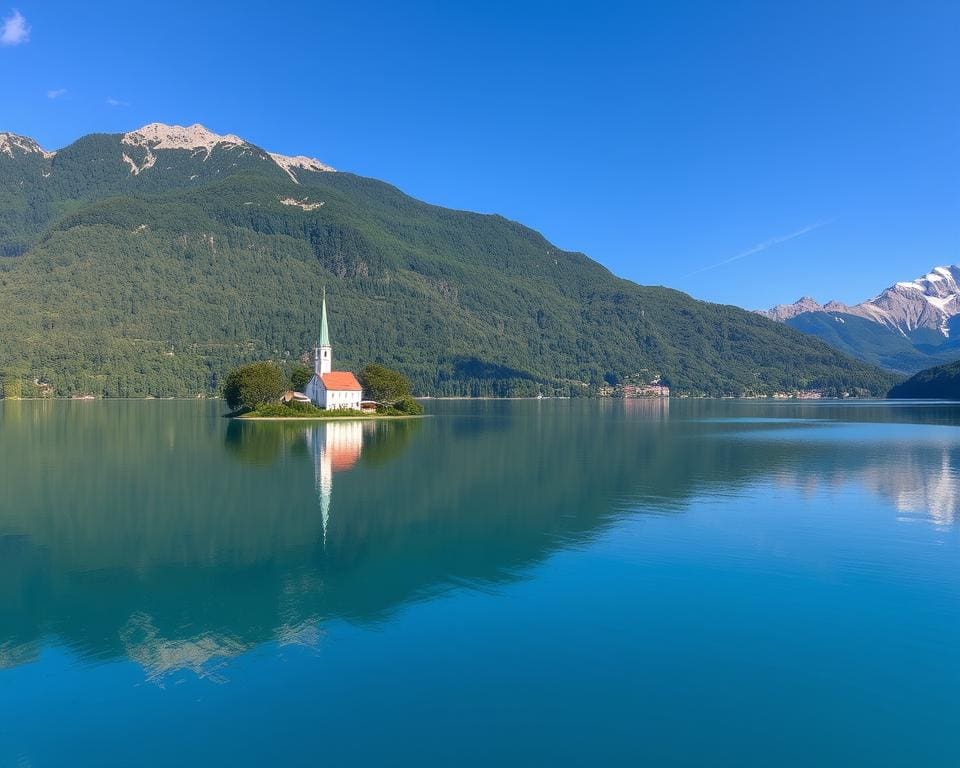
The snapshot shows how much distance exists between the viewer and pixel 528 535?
35.2 metres

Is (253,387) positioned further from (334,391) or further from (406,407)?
(406,407)

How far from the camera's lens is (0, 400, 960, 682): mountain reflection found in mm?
23172

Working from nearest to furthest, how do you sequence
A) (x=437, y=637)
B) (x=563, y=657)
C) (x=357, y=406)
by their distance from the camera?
(x=563, y=657) < (x=437, y=637) < (x=357, y=406)

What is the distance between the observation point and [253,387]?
433ft

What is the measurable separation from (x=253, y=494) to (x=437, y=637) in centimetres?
2787

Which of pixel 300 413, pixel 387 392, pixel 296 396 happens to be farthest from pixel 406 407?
pixel 300 413

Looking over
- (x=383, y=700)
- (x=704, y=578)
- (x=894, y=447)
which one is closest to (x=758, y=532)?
(x=704, y=578)

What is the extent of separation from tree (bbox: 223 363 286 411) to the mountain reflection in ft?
140

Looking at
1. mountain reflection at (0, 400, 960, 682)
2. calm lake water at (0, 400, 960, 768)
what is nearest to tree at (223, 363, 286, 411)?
mountain reflection at (0, 400, 960, 682)

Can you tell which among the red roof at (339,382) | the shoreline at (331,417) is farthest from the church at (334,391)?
the shoreline at (331,417)

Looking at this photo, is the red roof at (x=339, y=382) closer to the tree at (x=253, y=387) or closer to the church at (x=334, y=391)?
the church at (x=334, y=391)

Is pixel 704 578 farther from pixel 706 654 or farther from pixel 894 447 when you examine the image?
pixel 894 447

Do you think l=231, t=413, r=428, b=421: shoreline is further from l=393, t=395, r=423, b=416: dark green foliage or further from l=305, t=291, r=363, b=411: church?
l=305, t=291, r=363, b=411: church

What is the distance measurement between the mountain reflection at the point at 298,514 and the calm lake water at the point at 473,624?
0.67 ft
